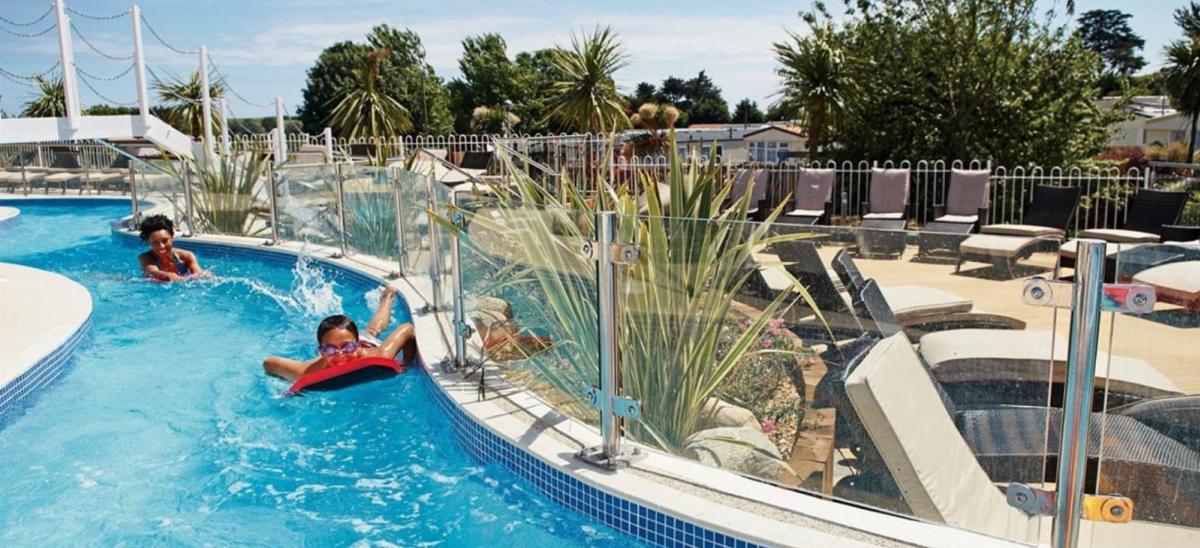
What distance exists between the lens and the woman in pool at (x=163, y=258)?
31.2 feet

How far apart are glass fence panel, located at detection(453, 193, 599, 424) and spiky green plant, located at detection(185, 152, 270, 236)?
287 inches

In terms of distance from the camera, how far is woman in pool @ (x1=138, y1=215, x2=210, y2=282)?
375 inches

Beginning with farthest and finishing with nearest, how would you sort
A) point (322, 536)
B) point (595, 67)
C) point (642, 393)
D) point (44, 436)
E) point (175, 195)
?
point (595, 67) < point (175, 195) < point (44, 436) < point (322, 536) < point (642, 393)

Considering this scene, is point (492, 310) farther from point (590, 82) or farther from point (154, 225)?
point (590, 82)

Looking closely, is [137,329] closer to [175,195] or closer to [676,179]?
[175,195]

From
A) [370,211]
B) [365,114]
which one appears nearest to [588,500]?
[370,211]

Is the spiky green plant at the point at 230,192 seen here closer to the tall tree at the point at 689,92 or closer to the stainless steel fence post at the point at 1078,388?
the stainless steel fence post at the point at 1078,388

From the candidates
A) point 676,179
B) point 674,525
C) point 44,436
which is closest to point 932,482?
point 674,525

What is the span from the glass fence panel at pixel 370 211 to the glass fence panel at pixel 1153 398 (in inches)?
266

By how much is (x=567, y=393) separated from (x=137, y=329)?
5.59 meters

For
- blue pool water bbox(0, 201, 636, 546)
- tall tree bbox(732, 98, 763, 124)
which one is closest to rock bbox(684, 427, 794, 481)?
blue pool water bbox(0, 201, 636, 546)

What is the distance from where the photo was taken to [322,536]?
4.05 meters

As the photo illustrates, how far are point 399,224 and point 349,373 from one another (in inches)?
112

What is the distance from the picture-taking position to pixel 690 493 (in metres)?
3.42
